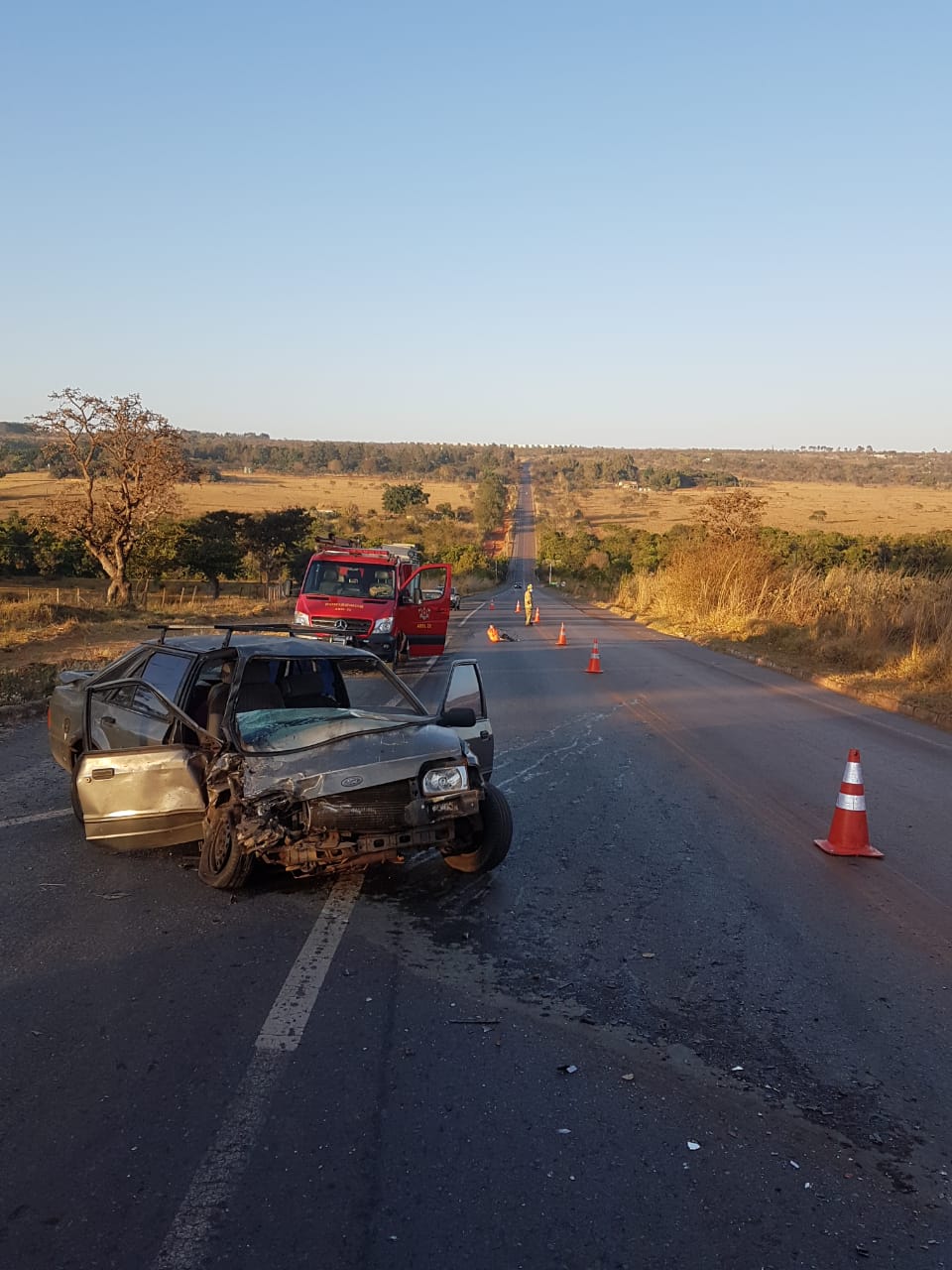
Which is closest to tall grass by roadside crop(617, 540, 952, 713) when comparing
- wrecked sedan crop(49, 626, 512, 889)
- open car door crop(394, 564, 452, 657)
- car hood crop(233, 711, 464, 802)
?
open car door crop(394, 564, 452, 657)

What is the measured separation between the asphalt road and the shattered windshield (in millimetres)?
939

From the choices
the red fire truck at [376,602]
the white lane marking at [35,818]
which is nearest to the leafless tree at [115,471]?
the red fire truck at [376,602]

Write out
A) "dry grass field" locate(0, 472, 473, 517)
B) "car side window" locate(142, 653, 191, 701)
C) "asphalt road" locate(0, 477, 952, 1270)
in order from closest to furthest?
"asphalt road" locate(0, 477, 952, 1270), "car side window" locate(142, 653, 191, 701), "dry grass field" locate(0, 472, 473, 517)

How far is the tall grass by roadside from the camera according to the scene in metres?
17.7

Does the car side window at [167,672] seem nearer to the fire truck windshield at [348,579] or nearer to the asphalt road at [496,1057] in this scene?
the asphalt road at [496,1057]

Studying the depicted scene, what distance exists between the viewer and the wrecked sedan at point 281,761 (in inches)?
219

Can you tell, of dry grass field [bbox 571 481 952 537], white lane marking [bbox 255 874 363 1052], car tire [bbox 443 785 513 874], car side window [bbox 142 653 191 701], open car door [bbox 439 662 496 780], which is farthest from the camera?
dry grass field [bbox 571 481 952 537]

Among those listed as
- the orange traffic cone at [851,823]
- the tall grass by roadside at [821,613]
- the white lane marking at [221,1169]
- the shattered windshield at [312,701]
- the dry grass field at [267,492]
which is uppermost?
the shattered windshield at [312,701]

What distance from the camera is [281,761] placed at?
5.63 metres

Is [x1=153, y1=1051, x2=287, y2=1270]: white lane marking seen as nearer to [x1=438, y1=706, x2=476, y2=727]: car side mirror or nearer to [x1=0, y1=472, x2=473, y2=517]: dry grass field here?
[x1=438, y1=706, x2=476, y2=727]: car side mirror

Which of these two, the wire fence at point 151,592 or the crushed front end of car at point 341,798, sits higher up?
the crushed front end of car at point 341,798

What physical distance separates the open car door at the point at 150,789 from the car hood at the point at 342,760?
53cm

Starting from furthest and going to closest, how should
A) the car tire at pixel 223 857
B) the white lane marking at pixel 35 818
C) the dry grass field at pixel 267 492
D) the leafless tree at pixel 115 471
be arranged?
the dry grass field at pixel 267 492 → the leafless tree at pixel 115 471 → the white lane marking at pixel 35 818 → the car tire at pixel 223 857

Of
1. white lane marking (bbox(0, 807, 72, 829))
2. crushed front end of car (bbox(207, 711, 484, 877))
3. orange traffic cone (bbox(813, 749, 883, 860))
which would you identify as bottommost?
white lane marking (bbox(0, 807, 72, 829))
